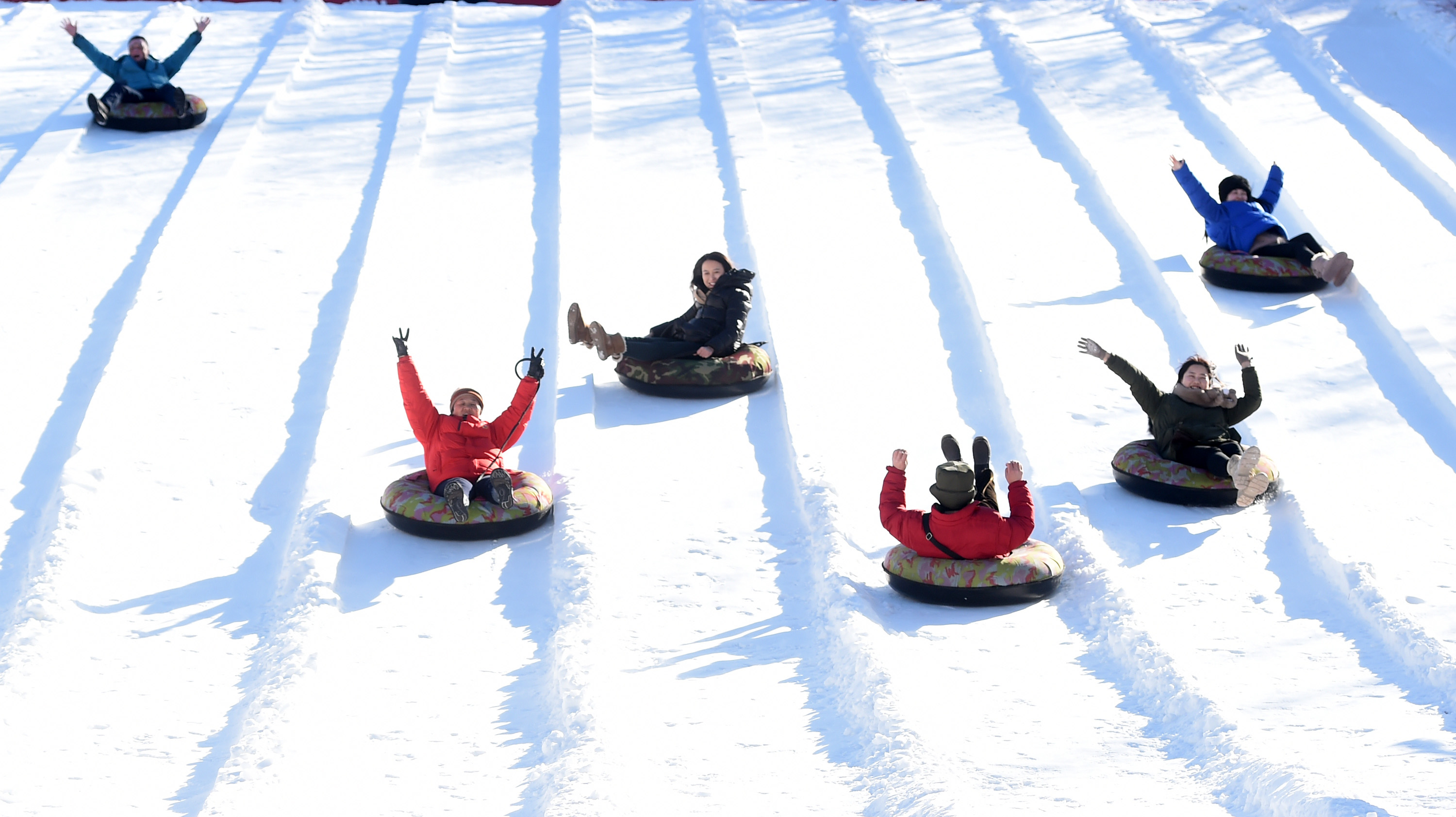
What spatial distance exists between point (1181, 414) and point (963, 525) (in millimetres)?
1373

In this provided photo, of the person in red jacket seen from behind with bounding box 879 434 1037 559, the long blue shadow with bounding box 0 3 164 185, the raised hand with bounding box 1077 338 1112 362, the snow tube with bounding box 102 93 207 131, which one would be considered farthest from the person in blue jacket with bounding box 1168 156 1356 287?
the long blue shadow with bounding box 0 3 164 185

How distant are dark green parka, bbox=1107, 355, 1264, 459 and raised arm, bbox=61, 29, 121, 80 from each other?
27.1 feet

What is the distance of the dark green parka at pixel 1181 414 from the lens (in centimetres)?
615

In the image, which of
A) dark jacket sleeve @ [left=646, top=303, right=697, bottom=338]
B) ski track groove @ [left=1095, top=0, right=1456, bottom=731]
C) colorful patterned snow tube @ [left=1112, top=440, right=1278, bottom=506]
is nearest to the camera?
ski track groove @ [left=1095, top=0, right=1456, bottom=731]

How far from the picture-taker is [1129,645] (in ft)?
17.1

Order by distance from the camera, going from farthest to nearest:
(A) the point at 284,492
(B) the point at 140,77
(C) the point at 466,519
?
(B) the point at 140,77 → (A) the point at 284,492 → (C) the point at 466,519

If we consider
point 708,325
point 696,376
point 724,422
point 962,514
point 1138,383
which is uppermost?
point 1138,383

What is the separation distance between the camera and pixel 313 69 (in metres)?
12.9

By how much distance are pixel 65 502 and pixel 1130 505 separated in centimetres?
457

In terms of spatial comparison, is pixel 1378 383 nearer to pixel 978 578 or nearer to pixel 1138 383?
pixel 1138 383

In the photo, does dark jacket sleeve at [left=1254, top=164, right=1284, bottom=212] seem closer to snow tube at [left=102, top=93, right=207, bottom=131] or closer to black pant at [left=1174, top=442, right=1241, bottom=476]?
black pant at [left=1174, top=442, right=1241, bottom=476]

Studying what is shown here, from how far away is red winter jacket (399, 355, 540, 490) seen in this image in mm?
6000

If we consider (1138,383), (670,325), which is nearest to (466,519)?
(670,325)

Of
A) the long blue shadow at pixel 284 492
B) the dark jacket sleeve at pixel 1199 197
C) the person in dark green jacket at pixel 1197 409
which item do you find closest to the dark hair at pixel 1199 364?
the person in dark green jacket at pixel 1197 409
